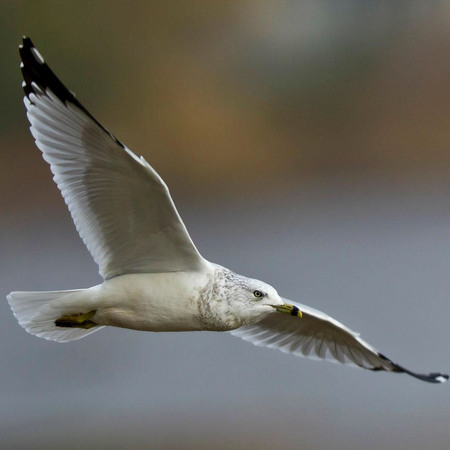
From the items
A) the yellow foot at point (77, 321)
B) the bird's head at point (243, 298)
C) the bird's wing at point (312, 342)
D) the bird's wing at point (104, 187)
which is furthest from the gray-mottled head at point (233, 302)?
the bird's wing at point (312, 342)

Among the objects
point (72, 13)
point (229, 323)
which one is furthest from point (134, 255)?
point (72, 13)

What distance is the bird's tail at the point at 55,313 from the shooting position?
3.02m

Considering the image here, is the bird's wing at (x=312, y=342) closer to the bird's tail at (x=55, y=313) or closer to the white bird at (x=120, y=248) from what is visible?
the white bird at (x=120, y=248)

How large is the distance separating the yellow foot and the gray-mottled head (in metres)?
0.38

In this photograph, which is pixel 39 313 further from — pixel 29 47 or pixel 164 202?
pixel 29 47

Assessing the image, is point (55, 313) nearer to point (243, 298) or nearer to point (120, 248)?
point (120, 248)

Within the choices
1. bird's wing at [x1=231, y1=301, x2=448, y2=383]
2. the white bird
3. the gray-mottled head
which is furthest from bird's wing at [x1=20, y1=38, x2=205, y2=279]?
bird's wing at [x1=231, y1=301, x2=448, y2=383]

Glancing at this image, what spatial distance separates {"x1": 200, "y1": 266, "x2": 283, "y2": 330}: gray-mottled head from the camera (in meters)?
2.90

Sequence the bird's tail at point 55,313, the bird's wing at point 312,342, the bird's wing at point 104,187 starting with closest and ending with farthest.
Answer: the bird's wing at point 104,187 → the bird's tail at point 55,313 → the bird's wing at point 312,342

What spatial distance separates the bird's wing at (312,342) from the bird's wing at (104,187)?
66cm

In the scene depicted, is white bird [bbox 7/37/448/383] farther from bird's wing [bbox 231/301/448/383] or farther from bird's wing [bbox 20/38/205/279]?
bird's wing [bbox 231/301/448/383]

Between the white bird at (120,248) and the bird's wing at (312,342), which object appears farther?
the bird's wing at (312,342)

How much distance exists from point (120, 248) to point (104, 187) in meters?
0.22

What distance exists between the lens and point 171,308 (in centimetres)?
293
